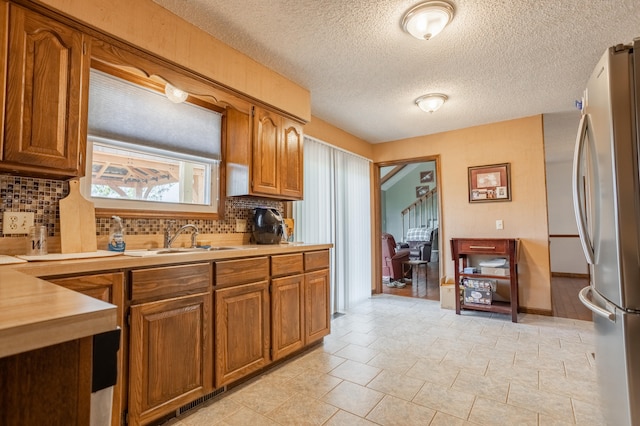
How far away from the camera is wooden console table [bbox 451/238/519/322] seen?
3425 mm

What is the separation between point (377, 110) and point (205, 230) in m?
2.32

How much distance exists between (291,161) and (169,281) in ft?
5.33

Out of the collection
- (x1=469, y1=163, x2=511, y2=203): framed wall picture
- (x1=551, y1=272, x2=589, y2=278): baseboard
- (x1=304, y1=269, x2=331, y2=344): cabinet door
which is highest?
(x1=469, y1=163, x2=511, y2=203): framed wall picture

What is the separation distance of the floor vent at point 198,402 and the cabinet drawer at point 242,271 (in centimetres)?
68

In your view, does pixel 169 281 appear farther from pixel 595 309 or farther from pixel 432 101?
pixel 432 101

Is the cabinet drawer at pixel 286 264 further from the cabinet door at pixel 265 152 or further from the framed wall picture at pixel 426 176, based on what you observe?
the framed wall picture at pixel 426 176

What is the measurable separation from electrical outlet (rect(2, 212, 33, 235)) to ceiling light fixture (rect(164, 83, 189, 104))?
3.94ft

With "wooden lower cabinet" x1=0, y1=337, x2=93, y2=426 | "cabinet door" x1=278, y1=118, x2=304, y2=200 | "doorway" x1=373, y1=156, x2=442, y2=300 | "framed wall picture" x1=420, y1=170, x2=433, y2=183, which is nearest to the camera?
"wooden lower cabinet" x1=0, y1=337, x2=93, y2=426

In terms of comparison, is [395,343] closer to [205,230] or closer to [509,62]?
[205,230]

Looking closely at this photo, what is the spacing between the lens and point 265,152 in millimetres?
2684

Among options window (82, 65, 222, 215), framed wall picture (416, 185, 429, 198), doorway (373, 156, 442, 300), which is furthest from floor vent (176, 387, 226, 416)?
framed wall picture (416, 185, 429, 198)

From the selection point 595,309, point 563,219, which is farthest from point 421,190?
point 595,309

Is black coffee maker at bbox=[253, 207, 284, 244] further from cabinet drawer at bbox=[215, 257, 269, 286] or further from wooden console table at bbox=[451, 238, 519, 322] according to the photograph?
wooden console table at bbox=[451, 238, 519, 322]

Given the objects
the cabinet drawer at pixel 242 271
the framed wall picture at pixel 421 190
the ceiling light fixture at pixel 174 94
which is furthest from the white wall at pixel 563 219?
the ceiling light fixture at pixel 174 94
